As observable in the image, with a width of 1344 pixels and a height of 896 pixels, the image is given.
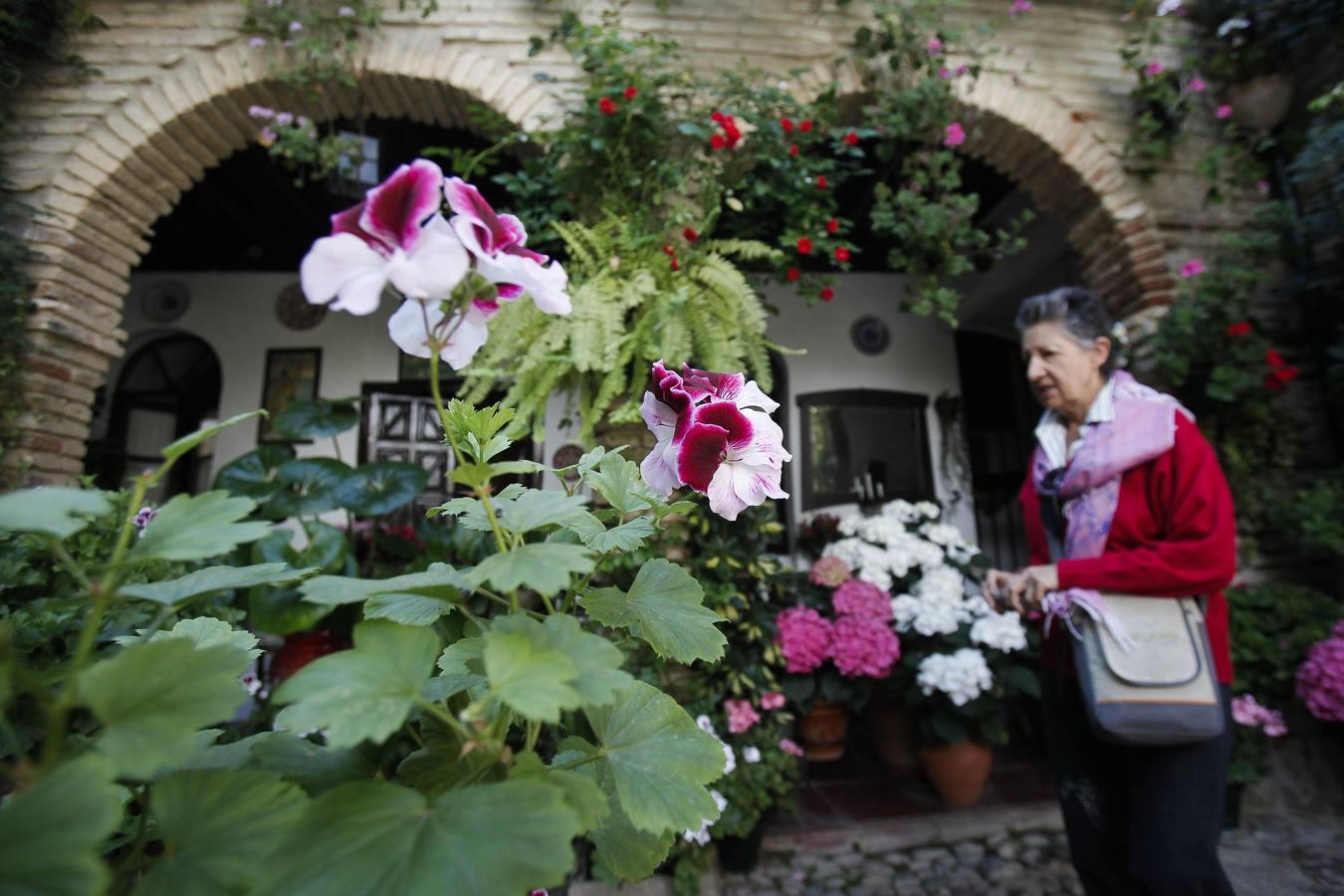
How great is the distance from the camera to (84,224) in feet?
9.41

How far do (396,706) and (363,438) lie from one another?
5.15 m

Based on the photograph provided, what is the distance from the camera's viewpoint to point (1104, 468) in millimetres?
1686

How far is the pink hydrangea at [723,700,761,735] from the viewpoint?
8.37 feet

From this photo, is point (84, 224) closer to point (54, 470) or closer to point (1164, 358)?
point (54, 470)

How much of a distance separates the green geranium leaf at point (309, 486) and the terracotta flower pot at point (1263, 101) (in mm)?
4919

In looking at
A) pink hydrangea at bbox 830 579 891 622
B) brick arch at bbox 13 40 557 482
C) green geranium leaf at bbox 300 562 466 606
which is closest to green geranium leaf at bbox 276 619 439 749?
green geranium leaf at bbox 300 562 466 606

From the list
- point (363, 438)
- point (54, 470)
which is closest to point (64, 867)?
point (54, 470)

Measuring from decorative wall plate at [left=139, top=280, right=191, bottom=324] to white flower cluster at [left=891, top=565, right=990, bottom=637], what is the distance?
600 centimetres

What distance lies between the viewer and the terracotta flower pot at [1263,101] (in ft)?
10.9

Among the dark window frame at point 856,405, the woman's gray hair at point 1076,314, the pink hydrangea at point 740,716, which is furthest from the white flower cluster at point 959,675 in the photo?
the dark window frame at point 856,405

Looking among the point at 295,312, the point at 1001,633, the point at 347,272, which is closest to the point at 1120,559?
the point at 1001,633

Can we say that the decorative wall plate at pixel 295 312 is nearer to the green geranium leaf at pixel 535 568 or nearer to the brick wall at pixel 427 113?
the brick wall at pixel 427 113

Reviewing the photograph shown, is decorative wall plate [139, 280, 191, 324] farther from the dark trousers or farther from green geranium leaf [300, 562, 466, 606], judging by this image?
the dark trousers

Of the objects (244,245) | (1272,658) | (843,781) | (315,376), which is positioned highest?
(244,245)
